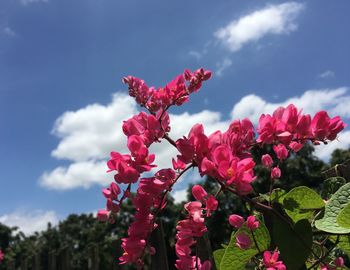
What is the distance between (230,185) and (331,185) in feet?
1.42

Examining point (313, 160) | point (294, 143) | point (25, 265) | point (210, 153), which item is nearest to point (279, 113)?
point (294, 143)

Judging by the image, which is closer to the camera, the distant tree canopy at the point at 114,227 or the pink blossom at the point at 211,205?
the pink blossom at the point at 211,205

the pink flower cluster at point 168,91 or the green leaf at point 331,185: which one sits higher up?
the pink flower cluster at point 168,91

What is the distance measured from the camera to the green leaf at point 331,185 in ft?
3.16

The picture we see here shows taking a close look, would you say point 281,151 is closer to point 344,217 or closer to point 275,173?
point 275,173

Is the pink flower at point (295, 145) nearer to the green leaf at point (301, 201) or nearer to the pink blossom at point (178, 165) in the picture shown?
the green leaf at point (301, 201)

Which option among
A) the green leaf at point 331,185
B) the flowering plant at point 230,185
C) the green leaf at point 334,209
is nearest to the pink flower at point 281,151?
the flowering plant at point 230,185

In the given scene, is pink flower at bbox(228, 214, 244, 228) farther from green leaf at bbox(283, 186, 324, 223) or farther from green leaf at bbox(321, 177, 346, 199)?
green leaf at bbox(321, 177, 346, 199)

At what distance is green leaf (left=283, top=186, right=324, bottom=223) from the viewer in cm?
78

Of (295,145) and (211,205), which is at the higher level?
(295,145)

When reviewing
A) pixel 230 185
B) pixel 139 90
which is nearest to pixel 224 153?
pixel 230 185

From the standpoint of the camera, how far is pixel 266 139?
76 centimetres

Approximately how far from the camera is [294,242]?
752 millimetres

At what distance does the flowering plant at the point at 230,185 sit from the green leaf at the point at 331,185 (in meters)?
0.13
